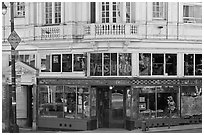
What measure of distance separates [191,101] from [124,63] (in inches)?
160

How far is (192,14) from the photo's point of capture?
22.2 m

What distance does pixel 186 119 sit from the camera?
22.1m

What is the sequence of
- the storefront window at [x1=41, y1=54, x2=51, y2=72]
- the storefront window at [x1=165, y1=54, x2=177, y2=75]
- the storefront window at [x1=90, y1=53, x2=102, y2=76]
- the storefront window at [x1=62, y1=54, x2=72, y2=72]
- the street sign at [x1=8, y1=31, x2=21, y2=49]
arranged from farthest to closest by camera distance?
the storefront window at [x1=41, y1=54, x2=51, y2=72]
the storefront window at [x1=62, y1=54, x2=72, y2=72]
the storefront window at [x1=165, y1=54, x2=177, y2=75]
the storefront window at [x1=90, y1=53, x2=102, y2=76]
the street sign at [x1=8, y1=31, x2=21, y2=49]

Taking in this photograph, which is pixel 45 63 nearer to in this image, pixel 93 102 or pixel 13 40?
pixel 13 40

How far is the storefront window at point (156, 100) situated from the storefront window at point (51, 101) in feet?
13.2

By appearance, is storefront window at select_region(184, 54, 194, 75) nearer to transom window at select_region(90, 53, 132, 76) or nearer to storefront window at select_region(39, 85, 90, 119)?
transom window at select_region(90, 53, 132, 76)

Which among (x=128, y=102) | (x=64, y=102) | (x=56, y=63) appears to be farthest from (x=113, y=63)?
(x=64, y=102)

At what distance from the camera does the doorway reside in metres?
21.7

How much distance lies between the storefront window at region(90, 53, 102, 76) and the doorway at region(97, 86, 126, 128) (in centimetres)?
87

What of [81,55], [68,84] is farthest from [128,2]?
[68,84]

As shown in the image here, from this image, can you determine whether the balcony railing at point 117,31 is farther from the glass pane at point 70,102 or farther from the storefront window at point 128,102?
the storefront window at point 128,102

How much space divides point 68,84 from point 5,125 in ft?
13.2

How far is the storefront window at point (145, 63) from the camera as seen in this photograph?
2127 centimetres

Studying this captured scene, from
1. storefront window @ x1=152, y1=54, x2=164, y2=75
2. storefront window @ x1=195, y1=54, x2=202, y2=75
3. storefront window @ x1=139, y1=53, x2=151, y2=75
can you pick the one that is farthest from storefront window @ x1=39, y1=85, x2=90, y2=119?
storefront window @ x1=195, y1=54, x2=202, y2=75
